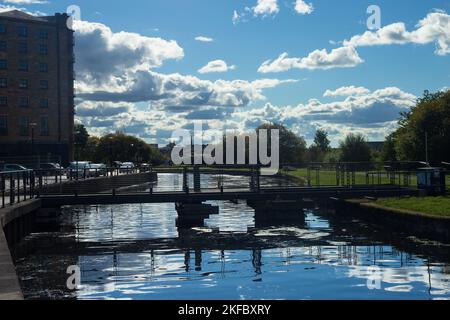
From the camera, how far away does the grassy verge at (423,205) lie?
24.5 metres

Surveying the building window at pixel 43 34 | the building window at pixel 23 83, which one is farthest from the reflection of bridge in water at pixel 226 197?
the building window at pixel 43 34

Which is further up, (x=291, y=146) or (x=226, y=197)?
(x=291, y=146)

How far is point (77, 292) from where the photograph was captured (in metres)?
15.2

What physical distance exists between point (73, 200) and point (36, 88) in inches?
2294

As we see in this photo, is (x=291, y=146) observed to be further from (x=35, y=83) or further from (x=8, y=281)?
(x=8, y=281)

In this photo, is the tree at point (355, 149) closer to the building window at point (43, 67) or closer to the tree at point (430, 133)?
the tree at point (430, 133)

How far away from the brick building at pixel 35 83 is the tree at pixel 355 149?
4296 centimetres

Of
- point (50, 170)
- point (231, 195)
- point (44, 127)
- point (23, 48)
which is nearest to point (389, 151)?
point (44, 127)

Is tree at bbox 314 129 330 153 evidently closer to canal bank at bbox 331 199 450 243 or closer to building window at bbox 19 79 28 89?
building window at bbox 19 79 28 89

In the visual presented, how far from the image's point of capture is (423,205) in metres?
27.0

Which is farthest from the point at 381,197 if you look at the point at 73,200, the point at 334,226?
the point at 73,200

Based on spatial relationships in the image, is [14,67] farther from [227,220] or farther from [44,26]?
[227,220]

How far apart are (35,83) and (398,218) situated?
70.0 m
